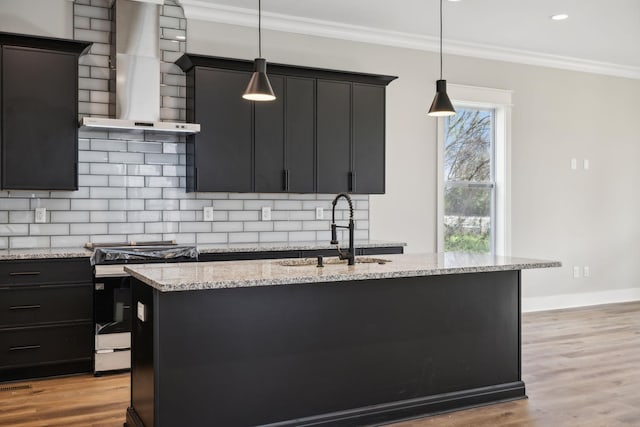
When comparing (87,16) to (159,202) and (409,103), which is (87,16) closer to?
(159,202)

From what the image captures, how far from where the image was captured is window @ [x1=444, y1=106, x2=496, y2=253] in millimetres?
6512

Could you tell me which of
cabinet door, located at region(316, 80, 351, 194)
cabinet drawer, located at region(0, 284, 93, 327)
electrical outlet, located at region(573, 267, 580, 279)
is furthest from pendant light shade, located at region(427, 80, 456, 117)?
electrical outlet, located at region(573, 267, 580, 279)

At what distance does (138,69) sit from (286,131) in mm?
1248

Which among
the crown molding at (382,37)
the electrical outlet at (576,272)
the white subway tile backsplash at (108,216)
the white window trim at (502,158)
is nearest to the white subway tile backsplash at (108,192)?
the white subway tile backsplash at (108,216)

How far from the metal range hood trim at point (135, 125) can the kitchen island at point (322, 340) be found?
156cm

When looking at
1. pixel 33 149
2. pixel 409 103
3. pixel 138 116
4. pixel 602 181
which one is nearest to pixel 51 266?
pixel 33 149

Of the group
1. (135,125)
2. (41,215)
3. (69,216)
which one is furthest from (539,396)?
(41,215)

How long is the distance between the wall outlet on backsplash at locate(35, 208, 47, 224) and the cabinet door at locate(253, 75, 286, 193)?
1591mm

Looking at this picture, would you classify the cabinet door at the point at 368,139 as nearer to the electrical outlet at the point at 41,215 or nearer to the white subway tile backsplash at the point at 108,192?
the white subway tile backsplash at the point at 108,192

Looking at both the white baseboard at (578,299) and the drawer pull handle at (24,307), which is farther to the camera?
the white baseboard at (578,299)

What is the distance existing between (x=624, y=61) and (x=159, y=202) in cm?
547

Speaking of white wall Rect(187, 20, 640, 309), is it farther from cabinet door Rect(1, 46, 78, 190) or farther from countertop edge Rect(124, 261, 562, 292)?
countertop edge Rect(124, 261, 562, 292)

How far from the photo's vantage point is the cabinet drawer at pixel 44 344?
4105 mm

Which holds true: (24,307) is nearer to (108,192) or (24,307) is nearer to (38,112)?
(108,192)
